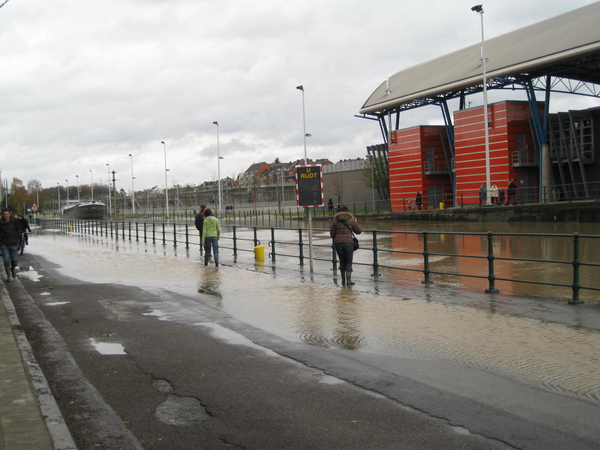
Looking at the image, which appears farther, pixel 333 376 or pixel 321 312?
pixel 321 312

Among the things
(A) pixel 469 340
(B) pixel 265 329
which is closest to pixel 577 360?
(A) pixel 469 340

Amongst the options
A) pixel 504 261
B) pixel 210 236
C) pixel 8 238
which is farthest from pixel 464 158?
pixel 8 238

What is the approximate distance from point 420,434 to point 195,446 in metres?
1.65

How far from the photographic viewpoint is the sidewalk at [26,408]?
13.8ft

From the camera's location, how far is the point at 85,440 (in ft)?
14.8

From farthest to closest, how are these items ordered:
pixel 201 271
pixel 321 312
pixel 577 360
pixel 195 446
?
1. pixel 201 271
2. pixel 321 312
3. pixel 577 360
4. pixel 195 446

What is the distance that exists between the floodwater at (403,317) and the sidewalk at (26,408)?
3137mm

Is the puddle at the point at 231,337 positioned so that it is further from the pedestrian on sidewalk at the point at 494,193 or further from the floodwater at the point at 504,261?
the pedestrian on sidewalk at the point at 494,193

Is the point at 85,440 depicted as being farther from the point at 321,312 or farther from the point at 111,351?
the point at 321,312

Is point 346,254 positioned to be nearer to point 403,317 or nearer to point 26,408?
point 403,317

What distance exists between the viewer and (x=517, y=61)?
134 feet

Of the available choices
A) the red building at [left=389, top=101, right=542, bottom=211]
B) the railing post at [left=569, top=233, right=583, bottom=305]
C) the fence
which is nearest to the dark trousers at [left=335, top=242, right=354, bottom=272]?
the fence

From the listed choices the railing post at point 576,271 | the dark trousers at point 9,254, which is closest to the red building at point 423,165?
the dark trousers at point 9,254

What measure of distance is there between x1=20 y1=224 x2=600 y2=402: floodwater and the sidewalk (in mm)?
3137
